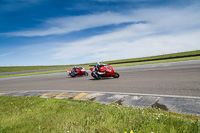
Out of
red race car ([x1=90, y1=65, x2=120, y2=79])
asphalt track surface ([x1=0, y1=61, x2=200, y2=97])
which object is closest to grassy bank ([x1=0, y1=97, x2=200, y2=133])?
asphalt track surface ([x1=0, y1=61, x2=200, y2=97])

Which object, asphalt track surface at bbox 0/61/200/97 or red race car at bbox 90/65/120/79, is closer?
asphalt track surface at bbox 0/61/200/97

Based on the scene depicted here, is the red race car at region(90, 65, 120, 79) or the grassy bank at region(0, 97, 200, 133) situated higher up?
the red race car at region(90, 65, 120, 79)

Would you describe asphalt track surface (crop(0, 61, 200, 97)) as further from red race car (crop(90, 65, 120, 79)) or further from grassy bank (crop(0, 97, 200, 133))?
grassy bank (crop(0, 97, 200, 133))

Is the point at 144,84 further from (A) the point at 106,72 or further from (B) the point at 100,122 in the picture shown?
(B) the point at 100,122

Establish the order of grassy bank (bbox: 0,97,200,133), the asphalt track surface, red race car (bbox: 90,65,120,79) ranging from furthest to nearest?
red race car (bbox: 90,65,120,79) → the asphalt track surface → grassy bank (bbox: 0,97,200,133)

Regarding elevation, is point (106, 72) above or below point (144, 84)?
above

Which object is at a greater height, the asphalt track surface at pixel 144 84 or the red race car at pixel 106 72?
the red race car at pixel 106 72

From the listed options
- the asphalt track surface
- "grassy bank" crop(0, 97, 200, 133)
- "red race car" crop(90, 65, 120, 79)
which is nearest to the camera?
"grassy bank" crop(0, 97, 200, 133)

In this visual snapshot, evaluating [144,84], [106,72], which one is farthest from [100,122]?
[106,72]

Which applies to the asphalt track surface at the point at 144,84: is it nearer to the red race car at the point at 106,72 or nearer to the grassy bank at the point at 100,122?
Answer: the red race car at the point at 106,72

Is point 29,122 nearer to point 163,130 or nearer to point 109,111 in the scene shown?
point 109,111

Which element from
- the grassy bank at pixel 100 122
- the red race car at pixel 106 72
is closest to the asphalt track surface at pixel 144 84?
the red race car at pixel 106 72

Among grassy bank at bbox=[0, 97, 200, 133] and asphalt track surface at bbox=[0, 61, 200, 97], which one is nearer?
grassy bank at bbox=[0, 97, 200, 133]

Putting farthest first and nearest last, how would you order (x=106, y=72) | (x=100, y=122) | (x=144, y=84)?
(x=106, y=72), (x=144, y=84), (x=100, y=122)
